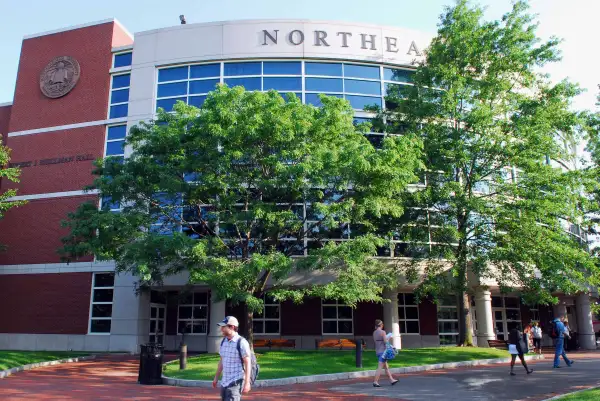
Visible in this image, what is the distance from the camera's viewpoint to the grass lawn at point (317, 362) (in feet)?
46.7

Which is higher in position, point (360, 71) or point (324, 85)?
point (360, 71)

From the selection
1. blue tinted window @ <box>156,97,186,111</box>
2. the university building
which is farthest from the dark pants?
blue tinted window @ <box>156,97,186,111</box>

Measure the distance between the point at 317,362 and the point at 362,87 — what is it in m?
14.3

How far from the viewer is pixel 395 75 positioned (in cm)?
2570

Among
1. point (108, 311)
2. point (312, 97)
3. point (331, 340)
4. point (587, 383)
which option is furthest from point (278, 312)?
point (587, 383)

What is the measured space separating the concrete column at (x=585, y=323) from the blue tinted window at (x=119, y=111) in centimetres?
2705


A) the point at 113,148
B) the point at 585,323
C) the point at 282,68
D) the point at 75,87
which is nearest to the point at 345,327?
the point at 282,68

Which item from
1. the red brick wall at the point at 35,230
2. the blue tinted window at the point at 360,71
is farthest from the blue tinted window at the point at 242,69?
the red brick wall at the point at 35,230

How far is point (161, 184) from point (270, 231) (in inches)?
156

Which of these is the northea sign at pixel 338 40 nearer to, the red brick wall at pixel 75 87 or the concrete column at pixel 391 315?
the red brick wall at pixel 75 87

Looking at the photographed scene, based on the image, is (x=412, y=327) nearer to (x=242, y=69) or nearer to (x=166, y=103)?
(x=242, y=69)

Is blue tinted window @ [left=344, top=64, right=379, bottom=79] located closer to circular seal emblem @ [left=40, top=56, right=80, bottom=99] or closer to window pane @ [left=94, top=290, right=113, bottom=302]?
circular seal emblem @ [left=40, top=56, right=80, bottom=99]

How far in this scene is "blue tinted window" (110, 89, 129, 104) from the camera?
26250 mm

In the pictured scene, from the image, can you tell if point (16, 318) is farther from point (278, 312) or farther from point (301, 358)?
point (301, 358)
